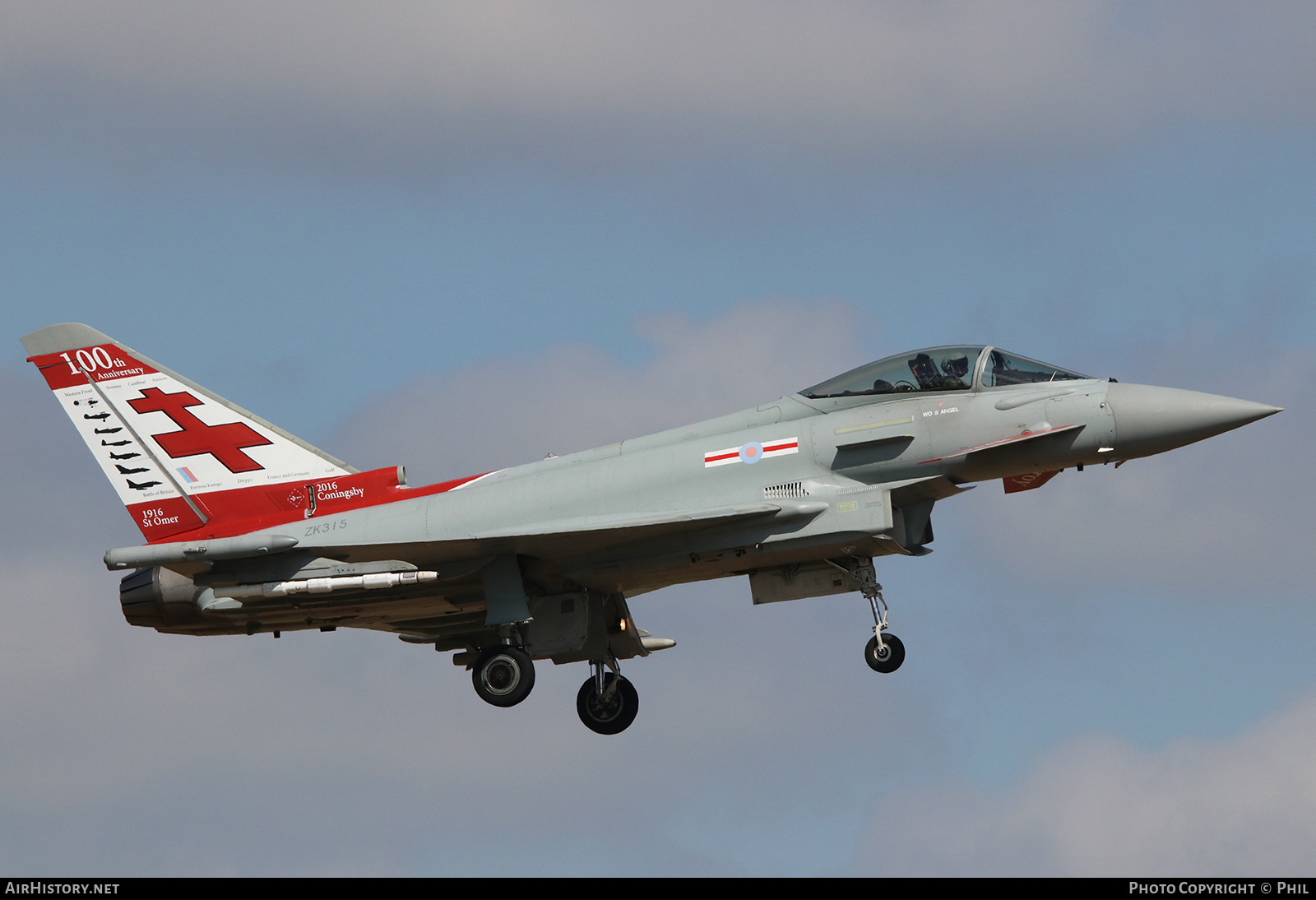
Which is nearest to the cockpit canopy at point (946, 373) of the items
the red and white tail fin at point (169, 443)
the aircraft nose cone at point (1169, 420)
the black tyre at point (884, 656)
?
the aircraft nose cone at point (1169, 420)

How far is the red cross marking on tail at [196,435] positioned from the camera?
84.8 ft

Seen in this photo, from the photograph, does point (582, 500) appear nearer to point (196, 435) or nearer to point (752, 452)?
point (752, 452)

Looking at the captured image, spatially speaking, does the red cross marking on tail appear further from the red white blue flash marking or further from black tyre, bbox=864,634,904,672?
black tyre, bbox=864,634,904,672

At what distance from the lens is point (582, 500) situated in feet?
79.1

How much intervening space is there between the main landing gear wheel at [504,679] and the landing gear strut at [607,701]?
272cm

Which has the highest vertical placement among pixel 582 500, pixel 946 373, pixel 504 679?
pixel 946 373

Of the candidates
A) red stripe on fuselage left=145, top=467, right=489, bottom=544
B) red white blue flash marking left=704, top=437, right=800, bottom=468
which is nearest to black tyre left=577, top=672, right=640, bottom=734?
red stripe on fuselage left=145, top=467, right=489, bottom=544

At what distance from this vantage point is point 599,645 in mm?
26531

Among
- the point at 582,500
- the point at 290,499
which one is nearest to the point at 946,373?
the point at 582,500

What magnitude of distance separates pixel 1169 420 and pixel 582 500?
26.5 feet

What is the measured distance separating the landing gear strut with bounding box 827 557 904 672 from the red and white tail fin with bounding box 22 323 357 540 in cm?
797

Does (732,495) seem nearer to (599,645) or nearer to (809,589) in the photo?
(809,589)

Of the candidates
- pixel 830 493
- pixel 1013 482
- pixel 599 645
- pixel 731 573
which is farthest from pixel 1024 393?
pixel 599 645

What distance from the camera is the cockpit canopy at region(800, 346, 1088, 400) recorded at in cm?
2300
